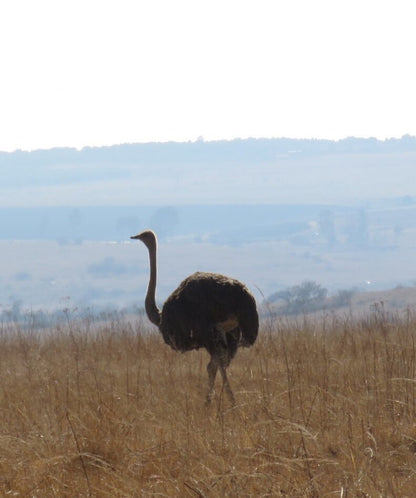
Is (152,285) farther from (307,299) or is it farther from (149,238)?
(307,299)

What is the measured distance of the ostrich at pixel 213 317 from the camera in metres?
7.05

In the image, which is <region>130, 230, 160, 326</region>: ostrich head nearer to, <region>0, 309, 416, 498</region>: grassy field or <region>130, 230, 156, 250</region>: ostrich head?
<region>130, 230, 156, 250</region>: ostrich head

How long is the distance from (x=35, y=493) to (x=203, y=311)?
301cm

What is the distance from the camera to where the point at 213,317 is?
709 cm

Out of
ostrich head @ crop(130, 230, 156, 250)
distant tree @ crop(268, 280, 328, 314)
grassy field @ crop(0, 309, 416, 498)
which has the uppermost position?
ostrich head @ crop(130, 230, 156, 250)

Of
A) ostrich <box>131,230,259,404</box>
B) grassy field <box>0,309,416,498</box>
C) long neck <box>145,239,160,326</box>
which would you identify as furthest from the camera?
long neck <box>145,239,160,326</box>

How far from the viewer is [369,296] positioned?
61.6m

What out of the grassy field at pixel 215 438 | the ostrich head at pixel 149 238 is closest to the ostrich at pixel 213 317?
the grassy field at pixel 215 438

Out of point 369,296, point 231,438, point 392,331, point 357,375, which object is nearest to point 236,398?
point 357,375

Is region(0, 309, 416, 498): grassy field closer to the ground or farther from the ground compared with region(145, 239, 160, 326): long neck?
closer to the ground

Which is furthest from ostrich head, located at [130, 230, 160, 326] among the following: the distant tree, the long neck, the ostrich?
the distant tree

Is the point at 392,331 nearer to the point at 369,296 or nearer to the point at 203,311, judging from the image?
the point at 203,311

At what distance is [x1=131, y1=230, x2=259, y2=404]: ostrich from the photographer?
7055 millimetres

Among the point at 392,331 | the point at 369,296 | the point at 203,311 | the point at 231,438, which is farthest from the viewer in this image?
the point at 369,296
